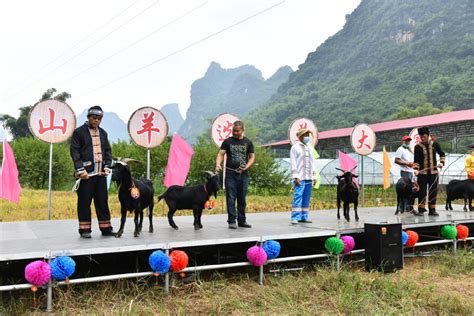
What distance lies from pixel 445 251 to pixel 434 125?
19718 millimetres

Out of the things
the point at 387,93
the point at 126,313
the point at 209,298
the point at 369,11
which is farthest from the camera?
the point at 369,11

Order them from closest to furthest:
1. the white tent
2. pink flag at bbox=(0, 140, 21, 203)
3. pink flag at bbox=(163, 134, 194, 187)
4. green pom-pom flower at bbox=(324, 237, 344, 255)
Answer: green pom-pom flower at bbox=(324, 237, 344, 255) < pink flag at bbox=(0, 140, 21, 203) < pink flag at bbox=(163, 134, 194, 187) < the white tent

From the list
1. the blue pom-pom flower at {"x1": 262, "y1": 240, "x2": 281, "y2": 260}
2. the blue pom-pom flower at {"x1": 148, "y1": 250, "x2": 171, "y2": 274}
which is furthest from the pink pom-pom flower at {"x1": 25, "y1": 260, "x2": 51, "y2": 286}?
the blue pom-pom flower at {"x1": 262, "y1": 240, "x2": 281, "y2": 260}

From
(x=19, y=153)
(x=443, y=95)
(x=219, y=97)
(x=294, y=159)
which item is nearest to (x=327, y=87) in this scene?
(x=443, y=95)

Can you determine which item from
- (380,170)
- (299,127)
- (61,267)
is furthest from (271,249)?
(380,170)

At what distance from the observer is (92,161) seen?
17.3ft

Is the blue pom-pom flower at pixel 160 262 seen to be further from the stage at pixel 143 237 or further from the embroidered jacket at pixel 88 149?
the embroidered jacket at pixel 88 149

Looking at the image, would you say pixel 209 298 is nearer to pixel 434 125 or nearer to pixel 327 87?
pixel 434 125

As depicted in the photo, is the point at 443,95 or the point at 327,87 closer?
the point at 443,95

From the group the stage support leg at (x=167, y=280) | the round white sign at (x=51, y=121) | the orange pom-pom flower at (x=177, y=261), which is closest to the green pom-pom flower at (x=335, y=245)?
the orange pom-pom flower at (x=177, y=261)

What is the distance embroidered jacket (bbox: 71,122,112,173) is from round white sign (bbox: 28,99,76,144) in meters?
2.56

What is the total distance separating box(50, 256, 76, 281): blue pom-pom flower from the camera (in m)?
3.99

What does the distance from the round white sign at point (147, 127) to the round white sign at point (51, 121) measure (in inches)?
40.9

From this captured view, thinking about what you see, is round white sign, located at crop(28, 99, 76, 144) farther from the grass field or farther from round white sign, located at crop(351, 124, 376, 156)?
round white sign, located at crop(351, 124, 376, 156)
